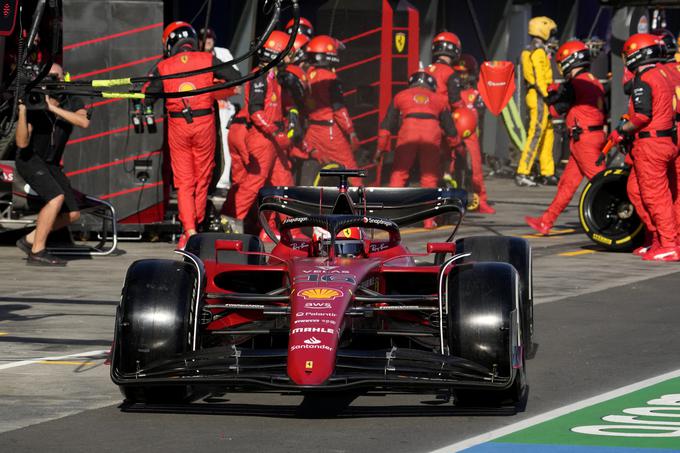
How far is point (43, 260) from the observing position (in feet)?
47.4

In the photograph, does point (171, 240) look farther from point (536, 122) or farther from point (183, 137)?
point (536, 122)

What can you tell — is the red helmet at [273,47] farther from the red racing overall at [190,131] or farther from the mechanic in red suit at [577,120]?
the mechanic in red suit at [577,120]

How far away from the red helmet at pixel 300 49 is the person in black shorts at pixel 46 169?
396 centimetres

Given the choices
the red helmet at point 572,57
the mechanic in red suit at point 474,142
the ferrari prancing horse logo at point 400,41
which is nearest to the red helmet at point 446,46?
the mechanic in red suit at point 474,142

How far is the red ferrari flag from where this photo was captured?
63.4 feet

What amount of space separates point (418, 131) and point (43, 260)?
5477mm

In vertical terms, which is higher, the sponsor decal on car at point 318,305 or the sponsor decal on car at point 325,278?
the sponsor decal on car at point 325,278

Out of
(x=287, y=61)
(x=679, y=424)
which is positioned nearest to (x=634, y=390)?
(x=679, y=424)

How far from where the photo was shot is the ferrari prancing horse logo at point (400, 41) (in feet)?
72.0

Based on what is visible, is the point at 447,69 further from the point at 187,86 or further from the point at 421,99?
the point at 187,86

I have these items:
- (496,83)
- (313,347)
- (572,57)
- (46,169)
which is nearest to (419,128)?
(496,83)

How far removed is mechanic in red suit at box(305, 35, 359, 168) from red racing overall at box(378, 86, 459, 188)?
58cm

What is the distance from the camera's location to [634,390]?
328 inches

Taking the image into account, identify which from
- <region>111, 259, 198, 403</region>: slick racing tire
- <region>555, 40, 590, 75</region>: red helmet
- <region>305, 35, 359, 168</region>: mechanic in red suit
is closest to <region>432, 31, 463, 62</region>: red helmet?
<region>305, 35, 359, 168</region>: mechanic in red suit
